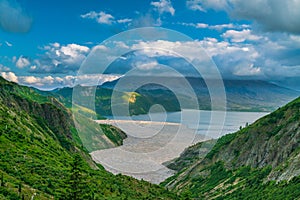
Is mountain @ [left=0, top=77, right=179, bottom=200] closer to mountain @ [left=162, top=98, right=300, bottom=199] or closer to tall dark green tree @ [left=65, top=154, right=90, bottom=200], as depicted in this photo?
tall dark green tree @ [left=65, top=154, right=90, bottom=200]

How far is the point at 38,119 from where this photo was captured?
140500 mm

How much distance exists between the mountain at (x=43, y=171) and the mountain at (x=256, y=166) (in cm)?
1760

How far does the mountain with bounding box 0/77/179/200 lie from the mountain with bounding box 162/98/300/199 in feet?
57.7

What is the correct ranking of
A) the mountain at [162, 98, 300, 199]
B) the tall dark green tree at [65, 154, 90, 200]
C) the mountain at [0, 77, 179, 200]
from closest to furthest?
the tall dark green tree at [65, 154, 90, 200], the mountain at [0, 77, 179, 200], the mountain at [162, 98, 300, 199]

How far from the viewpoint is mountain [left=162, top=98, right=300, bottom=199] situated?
77.0 meters

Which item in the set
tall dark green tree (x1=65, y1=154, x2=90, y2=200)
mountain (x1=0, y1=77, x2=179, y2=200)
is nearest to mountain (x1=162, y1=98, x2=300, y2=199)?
mountain (x1=0, y1=77, x2=179, y2=200)

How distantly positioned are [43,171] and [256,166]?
6120cm

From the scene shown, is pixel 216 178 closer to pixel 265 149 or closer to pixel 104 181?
pixel 265 149

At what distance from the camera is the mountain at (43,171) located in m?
45.1

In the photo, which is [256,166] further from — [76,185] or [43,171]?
[76,185]

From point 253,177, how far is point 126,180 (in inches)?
1303

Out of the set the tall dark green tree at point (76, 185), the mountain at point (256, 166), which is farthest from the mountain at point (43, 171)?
the mountain at point (256, 166)

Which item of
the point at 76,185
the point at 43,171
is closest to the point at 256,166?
the point at 43,171

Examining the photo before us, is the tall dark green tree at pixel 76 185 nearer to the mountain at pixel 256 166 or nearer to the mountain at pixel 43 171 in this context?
the mountain at pixel 43 171
